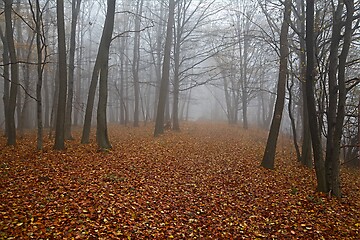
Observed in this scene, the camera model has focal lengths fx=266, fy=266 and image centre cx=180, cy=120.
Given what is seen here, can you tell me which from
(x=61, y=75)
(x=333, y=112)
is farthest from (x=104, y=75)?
(x=333, y=112)

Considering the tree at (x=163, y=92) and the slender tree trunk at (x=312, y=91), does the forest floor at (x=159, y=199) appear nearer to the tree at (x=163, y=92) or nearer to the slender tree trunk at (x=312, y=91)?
the slender tree trunk at (x=312, y=91)

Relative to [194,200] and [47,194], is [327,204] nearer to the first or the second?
[194,200]

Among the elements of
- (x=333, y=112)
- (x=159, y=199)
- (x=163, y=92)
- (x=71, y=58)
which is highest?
(x=71, y=58)

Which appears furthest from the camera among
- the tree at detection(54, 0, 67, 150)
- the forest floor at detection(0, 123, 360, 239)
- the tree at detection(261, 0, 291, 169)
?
the tree at detection(54, 0, 67, 150)

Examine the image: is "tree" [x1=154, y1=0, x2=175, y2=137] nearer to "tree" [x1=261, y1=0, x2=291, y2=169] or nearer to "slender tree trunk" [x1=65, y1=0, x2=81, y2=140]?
"slender tree trunk" [x1=65, y1=0, x2=81, y2=140]

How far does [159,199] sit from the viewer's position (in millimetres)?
7172

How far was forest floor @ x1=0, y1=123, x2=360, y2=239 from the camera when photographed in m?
5.62

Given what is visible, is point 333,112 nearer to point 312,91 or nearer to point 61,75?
point 312,91

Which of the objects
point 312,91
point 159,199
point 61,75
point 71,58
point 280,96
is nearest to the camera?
point 159,199

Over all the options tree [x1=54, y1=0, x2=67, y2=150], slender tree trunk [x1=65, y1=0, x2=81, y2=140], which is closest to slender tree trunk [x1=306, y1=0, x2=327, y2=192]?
tree [x1=54, y1=0, x2=67, y2=150]

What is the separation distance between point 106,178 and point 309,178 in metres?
7.39

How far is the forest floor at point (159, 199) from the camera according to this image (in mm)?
5621

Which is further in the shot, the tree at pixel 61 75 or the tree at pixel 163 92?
the tree at pixel 163 92

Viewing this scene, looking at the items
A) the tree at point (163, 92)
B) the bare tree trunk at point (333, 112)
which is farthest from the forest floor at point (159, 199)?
the tree at point (163, 92)
